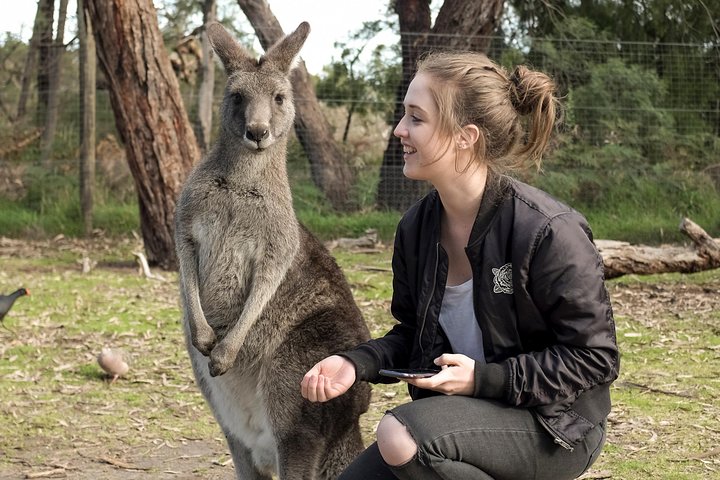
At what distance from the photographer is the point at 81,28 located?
8.65 metres

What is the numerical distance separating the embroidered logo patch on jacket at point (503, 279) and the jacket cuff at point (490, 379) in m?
0.19

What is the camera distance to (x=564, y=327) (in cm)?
241

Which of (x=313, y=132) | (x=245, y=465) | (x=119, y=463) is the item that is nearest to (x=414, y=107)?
(x=245, y=465)

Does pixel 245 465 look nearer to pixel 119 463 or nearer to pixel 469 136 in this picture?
pixel 119 463

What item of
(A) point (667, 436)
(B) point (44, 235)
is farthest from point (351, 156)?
(A) point (667, 436)

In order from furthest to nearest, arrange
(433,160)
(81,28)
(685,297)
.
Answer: (81,28)
(685,297)
(433,160)

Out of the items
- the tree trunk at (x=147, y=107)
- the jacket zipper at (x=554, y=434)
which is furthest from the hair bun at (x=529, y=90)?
the tree trunk at (x=147, y=107)

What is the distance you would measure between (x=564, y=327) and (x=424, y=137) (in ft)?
2.04

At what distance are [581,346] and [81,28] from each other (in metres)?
7.23

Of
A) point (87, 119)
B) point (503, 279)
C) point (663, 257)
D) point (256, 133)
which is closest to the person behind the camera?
point (503, 279)

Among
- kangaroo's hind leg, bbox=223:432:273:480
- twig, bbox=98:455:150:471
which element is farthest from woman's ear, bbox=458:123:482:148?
twig, bbox=98:455:150:471

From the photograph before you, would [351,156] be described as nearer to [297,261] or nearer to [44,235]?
[44,235]

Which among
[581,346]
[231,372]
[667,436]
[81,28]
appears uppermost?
[81,28]

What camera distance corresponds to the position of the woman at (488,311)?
2.39 metres
